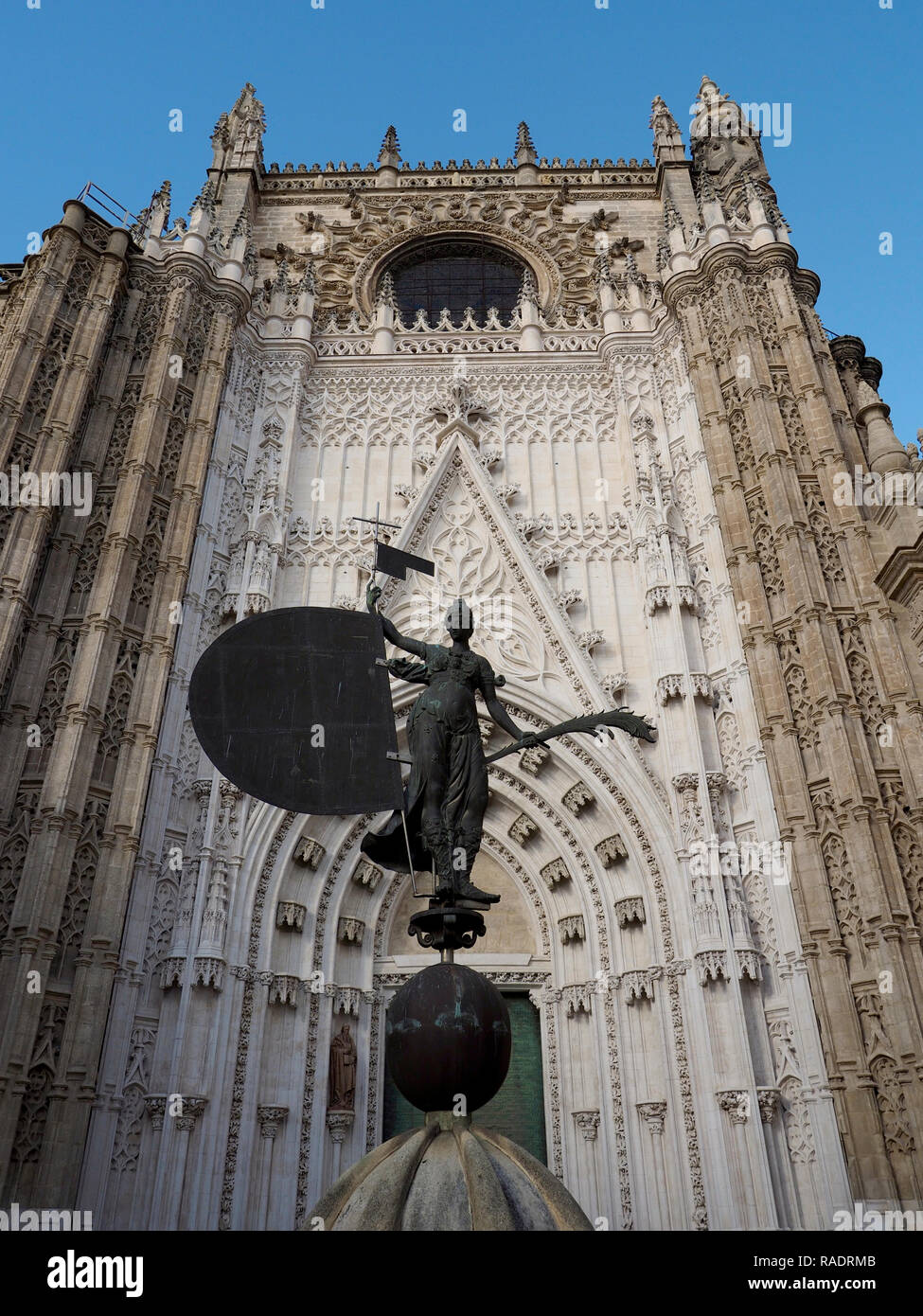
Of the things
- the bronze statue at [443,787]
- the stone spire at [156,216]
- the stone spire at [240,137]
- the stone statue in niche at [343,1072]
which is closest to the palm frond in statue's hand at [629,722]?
the bronze statue at [443,787]

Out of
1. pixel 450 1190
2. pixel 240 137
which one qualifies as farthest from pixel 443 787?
pixel 240 137

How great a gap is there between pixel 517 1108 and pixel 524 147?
21.2 metres

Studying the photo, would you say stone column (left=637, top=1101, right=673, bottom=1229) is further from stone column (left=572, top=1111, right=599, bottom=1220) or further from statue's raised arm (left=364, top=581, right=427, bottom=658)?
statue's raised arm (left=364, top=581, right=427, bottom=658)

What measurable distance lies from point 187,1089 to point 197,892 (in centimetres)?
223

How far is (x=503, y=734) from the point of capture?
47.7ft

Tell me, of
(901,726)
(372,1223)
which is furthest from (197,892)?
(901,726)

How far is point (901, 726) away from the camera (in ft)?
39.6

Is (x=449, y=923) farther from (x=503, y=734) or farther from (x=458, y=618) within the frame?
(x=503, y=734)

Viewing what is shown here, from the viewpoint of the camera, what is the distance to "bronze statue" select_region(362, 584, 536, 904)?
5.95 metres

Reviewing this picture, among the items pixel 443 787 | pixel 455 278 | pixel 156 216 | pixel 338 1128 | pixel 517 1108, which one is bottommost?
pixel 338 1128

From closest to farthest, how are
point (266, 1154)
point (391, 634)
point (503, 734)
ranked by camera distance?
point (391, 634) < point (266, 1154) < point (503, 734)

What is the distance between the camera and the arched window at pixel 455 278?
21.2 metres

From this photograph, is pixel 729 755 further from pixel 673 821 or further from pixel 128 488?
pixel 128 488

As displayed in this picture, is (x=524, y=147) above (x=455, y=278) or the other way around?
above
